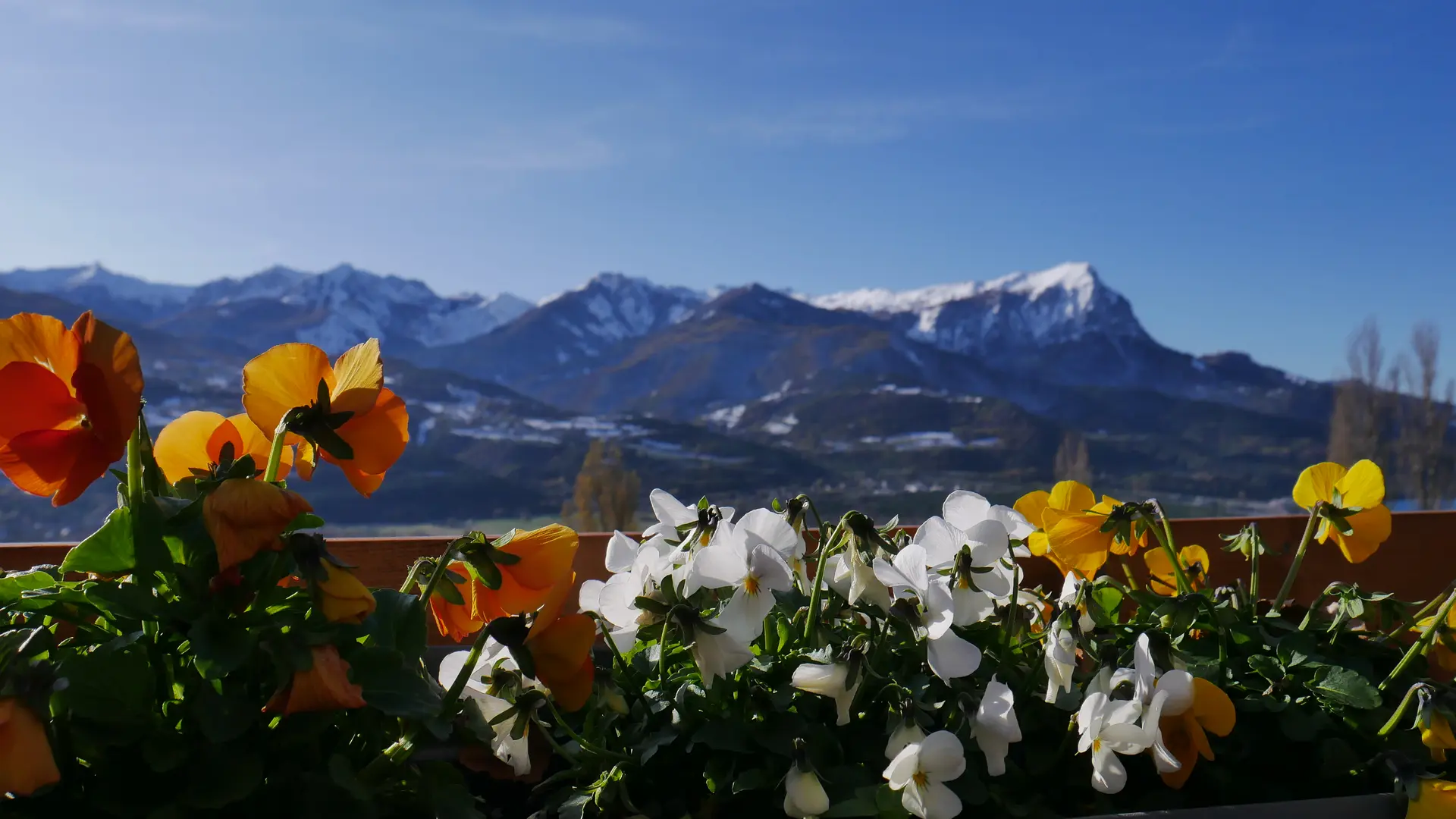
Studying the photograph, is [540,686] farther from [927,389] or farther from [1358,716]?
[927,389]

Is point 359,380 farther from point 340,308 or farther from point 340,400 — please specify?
point 340,308

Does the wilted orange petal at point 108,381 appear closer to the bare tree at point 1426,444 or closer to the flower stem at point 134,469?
the flower stem at point 134,469

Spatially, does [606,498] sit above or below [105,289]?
below

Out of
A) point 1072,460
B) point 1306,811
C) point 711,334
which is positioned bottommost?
point 1072,460

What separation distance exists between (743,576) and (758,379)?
97.1 ft

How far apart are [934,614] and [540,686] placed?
260mm

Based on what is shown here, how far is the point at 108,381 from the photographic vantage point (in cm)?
43

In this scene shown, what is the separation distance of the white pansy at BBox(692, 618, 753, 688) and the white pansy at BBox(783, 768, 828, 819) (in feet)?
0.24

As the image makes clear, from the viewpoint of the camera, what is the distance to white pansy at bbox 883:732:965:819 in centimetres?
52

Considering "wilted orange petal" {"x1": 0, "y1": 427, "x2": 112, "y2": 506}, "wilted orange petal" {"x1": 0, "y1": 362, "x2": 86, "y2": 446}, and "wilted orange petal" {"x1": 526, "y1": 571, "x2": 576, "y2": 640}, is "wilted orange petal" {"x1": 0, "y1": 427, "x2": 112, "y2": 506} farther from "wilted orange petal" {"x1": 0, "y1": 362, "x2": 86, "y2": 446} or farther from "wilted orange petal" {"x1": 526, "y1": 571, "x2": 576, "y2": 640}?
"wilted orange petal" {"x1": 526, "y1": 571, "x2": 576, "y2": 640}

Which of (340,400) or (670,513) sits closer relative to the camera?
(340,400)

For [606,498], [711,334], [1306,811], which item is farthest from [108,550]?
[711,334]

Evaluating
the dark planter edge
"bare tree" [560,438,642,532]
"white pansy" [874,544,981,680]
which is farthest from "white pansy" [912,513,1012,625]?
"bare tree" [560,438,642,532]

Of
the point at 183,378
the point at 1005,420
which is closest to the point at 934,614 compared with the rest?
the point at 183,378
